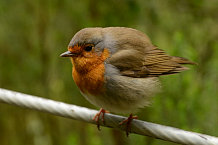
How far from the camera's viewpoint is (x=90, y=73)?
3045mm

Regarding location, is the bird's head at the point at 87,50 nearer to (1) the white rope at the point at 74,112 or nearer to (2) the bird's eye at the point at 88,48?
(2) the bird's eye at the point at 88,48

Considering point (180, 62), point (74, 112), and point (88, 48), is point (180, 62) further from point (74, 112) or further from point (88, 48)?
point (74, 112)

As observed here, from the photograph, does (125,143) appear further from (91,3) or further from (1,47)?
(1,47)

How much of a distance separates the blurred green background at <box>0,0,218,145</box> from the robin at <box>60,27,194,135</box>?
26 centimetres

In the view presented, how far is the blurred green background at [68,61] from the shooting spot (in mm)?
3486

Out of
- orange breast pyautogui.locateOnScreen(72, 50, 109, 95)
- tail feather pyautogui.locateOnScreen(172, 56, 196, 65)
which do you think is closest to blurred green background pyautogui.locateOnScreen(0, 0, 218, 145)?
tail feather pyautogui.locateOnScreen(172, 56, 196, 65)

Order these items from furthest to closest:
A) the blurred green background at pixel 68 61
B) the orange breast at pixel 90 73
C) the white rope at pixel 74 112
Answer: the blurred green background at pixel 68 61
the orange breast at pixel 90 73
the white rope at pixel 74 112

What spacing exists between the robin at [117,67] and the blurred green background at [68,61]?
0.84ft

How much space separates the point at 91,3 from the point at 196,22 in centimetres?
114

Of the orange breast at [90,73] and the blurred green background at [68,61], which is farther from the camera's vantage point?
the blurred green background at [68,61]

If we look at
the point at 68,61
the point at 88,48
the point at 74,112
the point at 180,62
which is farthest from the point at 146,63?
the point at 68,61

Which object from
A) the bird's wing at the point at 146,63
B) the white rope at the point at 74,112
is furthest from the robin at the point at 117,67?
the white rope at the point at 74,112

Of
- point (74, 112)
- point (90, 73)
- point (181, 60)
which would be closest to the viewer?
point (74, 112)

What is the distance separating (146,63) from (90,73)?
1.81 feet
